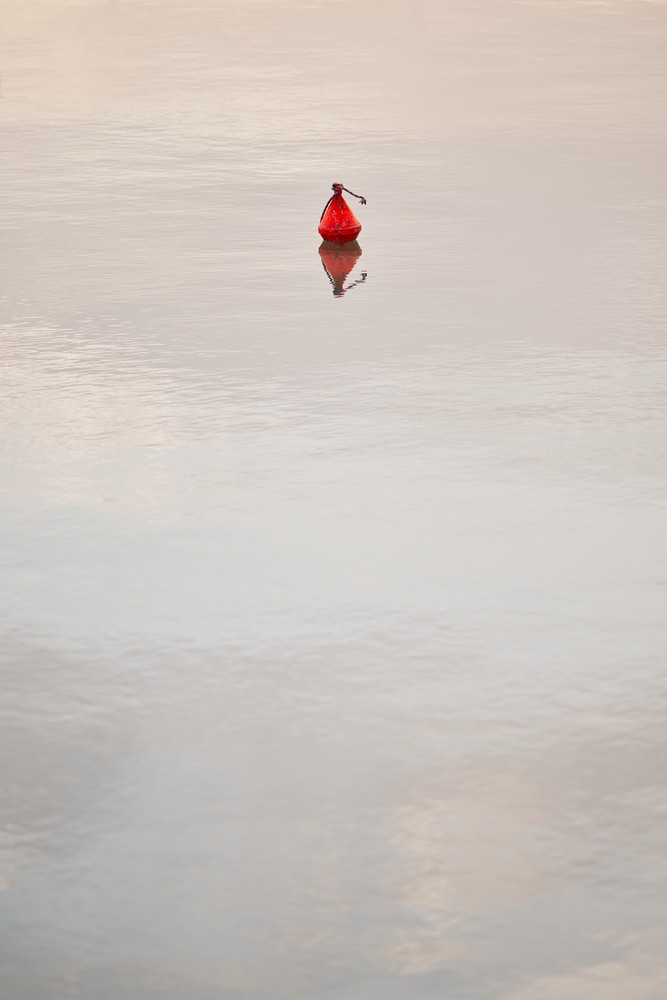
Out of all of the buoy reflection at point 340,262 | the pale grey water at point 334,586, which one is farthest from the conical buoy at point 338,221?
the pale grey water at point 334,586

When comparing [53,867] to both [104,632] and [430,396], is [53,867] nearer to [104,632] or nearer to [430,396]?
[104,632]

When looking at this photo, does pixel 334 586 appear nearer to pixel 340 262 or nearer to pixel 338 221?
pixel 340 262

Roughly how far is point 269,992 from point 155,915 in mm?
461

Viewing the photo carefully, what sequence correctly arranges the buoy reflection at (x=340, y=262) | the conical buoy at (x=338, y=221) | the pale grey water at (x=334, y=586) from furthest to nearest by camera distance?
the conical buoy at (x=338, y=221), the buoy reflection at (x=340, y=262), the pale grey water at (x=334, y=586)

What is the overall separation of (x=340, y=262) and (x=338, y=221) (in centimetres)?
41

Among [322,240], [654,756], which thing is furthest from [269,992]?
[322,240]

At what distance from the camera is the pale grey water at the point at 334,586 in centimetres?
434

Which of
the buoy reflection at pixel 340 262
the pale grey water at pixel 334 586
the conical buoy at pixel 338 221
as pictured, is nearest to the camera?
the pale grey water at pixel 334 586

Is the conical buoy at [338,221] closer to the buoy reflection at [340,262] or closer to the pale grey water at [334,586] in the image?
A: the buoy reflection at [340,262]

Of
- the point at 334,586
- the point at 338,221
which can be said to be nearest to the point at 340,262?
the point at 338,221

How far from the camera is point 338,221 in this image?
1128cm

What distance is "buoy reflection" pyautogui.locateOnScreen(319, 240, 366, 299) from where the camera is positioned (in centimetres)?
1052

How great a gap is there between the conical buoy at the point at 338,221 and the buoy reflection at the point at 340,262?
3.0 inches

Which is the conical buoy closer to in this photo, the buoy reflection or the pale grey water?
the buoy reflection
